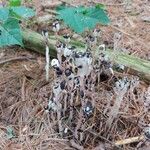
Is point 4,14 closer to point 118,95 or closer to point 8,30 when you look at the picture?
point 8,30

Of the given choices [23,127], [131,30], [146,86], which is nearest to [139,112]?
[146,86]

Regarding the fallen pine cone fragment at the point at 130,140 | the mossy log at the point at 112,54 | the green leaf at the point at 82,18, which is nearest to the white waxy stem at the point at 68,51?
the green leaf at the point at 82,18

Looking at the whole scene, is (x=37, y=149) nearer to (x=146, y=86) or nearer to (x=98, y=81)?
(x=98, y=81)

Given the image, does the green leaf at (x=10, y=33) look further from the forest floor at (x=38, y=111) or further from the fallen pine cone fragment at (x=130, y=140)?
the fallen pine cone fragment at (x=130, y=140)

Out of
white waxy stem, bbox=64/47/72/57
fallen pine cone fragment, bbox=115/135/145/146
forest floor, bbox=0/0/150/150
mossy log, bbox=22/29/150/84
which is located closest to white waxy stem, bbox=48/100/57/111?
forest floor, bbox=0/0/150/150

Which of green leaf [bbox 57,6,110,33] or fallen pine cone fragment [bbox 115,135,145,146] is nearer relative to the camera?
fallen pine cone fragment [bbox 115,135,145,146]

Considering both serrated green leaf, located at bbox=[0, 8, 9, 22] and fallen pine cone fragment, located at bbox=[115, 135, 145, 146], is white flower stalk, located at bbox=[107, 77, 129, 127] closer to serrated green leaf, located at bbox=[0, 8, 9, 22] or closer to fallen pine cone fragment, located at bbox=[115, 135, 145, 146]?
fallen pine cone fragment, located at bbox=[115, 135, 145, 146]

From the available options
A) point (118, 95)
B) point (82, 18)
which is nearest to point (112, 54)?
point (82, 18)

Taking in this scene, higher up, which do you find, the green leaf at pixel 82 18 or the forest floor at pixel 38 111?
the green leaf at pixel 82 18
